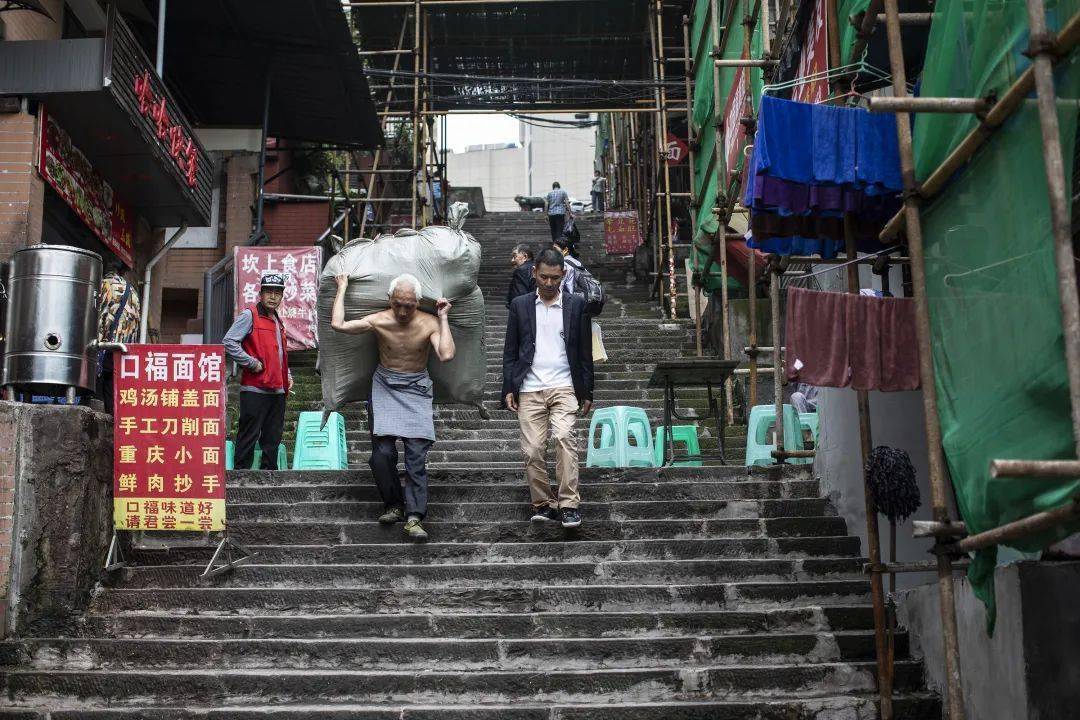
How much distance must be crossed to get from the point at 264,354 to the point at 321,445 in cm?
136

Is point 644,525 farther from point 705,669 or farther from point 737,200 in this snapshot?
point 737,200

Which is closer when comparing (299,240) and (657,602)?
(657,602)

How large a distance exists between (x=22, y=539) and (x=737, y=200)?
644cm

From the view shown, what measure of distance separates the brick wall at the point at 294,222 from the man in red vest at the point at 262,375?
9.39 meters

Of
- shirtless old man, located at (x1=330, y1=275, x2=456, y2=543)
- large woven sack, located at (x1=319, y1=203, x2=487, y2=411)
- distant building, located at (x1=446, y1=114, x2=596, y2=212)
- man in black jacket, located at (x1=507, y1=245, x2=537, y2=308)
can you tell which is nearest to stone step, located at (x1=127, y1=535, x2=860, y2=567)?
shirtless old man, located at (x1=330, y1=275, x2=456, y2=543)

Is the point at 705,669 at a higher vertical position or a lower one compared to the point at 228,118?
lower

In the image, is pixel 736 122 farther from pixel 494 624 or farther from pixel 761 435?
pixel 494 624

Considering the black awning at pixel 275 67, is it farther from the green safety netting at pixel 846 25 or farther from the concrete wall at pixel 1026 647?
the concrete wall at pixel 1026 647

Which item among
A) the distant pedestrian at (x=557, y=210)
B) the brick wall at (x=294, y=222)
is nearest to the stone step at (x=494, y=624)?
the brick wall at (x=294, y=222)

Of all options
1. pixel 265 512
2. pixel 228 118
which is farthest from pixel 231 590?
pixel 228 118

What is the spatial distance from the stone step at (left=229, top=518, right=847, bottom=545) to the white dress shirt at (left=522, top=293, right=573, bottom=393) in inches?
34.4

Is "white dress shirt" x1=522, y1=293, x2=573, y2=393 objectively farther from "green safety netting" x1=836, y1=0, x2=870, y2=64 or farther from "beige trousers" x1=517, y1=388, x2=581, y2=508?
"green safety netting" x1=836, y1=0, x2=870, y2=64

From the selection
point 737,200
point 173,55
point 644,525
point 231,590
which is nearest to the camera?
point 231,590

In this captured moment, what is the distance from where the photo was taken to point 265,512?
25.5ft
